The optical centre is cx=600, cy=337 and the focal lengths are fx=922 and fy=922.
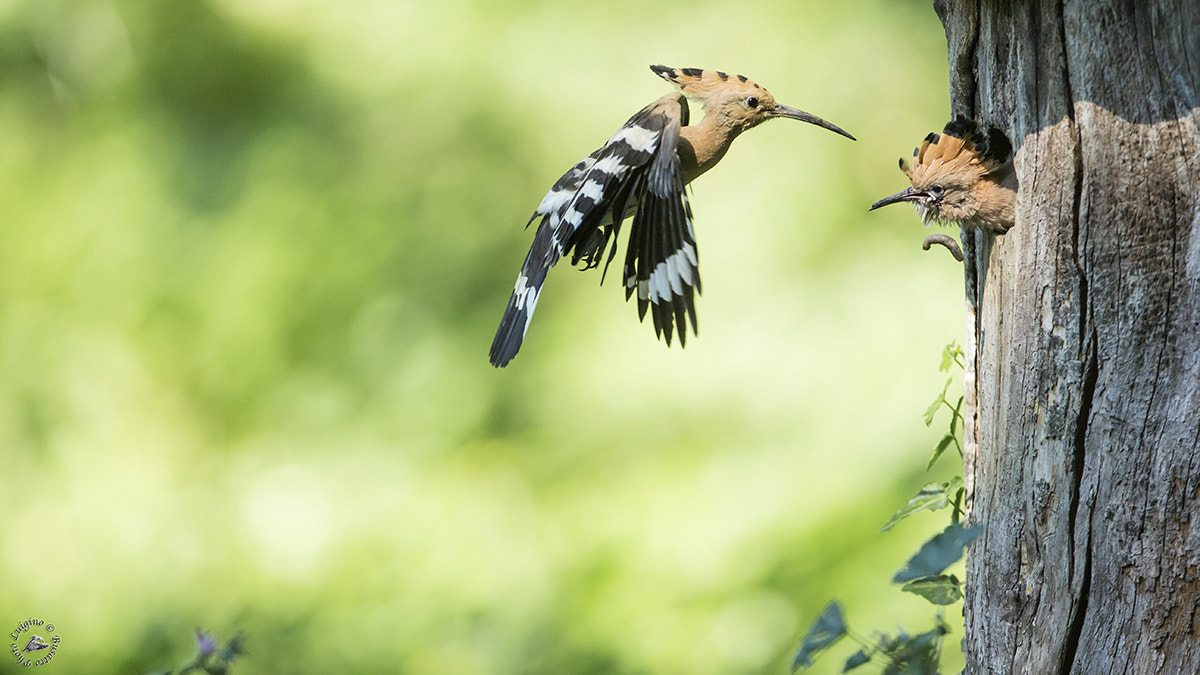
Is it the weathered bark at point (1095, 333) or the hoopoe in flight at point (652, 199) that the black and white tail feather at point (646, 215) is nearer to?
the hoopoe in flight at point (652, 199)

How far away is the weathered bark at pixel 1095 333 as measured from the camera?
1422 mm

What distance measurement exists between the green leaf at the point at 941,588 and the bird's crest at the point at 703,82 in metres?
1.01

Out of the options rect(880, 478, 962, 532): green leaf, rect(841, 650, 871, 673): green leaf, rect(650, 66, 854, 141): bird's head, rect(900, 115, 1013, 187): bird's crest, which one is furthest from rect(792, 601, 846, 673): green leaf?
rect(650, 66, 854, 141): bird's head

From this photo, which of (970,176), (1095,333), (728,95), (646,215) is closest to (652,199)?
(646,215)

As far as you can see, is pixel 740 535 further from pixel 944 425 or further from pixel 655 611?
pixel 944 425

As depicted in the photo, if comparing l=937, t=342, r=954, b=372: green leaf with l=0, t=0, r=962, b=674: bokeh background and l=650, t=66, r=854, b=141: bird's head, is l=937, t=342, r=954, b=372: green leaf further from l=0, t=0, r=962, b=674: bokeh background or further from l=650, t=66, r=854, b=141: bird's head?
l=0, t=0, r=962, b=674: bokeh background

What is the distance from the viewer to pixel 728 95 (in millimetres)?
1853

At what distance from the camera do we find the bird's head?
6.07 feet

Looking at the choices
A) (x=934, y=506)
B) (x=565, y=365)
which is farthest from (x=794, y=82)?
(x=934, y=506)

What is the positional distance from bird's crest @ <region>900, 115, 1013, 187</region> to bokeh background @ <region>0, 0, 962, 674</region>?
7.42 feet

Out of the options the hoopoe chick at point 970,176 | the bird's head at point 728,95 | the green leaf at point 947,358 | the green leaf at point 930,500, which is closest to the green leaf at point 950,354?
the green leaf at point 947,358

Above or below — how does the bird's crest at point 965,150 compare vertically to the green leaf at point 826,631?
above

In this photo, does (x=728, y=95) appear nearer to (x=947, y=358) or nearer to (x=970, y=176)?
(x=970, y=176)

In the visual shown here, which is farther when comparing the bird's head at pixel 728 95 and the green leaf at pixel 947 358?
the green leaf at pixel 947 358
